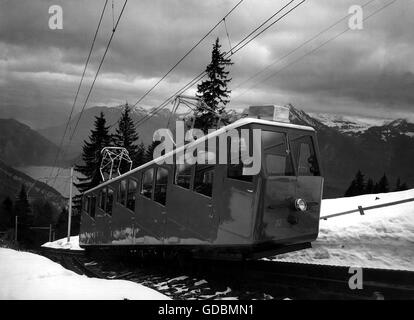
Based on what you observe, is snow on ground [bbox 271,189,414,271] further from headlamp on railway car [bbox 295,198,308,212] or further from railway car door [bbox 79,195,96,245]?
railway car door [bbox 79,195,96,245]

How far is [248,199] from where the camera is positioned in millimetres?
7949

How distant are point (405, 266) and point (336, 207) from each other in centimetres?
649

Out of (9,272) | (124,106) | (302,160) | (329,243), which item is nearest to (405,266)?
(329,243)

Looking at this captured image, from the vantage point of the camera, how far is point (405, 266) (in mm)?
9180

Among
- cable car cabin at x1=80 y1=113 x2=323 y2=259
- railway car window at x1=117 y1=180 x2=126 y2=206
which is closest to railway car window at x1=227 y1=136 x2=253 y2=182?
cable car cabin at x1=80 y1=113 x2=323 y2=259

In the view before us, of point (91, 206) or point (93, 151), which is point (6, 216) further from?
point (91, 206)

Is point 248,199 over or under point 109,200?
over

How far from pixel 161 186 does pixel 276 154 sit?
3.48 m

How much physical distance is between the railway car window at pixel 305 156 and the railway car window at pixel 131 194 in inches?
211

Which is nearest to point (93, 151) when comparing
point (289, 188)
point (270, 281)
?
point (270, 281)

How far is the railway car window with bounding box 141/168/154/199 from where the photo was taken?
451 inches

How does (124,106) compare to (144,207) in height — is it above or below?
above
